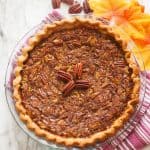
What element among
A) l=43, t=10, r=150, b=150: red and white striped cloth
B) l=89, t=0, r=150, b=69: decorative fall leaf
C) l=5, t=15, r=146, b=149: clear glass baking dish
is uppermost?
l=89, t=0, r=150, b=69: decorative fall leaf

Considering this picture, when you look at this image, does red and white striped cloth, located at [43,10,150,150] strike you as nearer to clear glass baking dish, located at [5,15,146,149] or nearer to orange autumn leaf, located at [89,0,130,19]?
clear glass baking dish, located at [5,15,146,149]

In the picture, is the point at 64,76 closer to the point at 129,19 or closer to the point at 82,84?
the point at 82,84

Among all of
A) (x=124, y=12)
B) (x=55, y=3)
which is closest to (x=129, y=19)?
(x=124, y=12)

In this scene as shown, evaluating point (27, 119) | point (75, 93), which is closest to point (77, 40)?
point (75, 93)

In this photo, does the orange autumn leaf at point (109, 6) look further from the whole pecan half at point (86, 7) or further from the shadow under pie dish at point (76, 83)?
the shadow under pie dish at point (76, 83)

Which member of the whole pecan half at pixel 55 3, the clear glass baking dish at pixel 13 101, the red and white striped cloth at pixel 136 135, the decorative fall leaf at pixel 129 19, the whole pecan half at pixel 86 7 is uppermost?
the whole pecan half at pixel 55 3

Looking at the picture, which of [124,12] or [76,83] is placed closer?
[76,83]

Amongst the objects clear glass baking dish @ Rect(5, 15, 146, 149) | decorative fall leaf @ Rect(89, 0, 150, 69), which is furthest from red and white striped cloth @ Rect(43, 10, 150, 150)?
decorative fall leaf @ Rect(89, 0, 150, 69)

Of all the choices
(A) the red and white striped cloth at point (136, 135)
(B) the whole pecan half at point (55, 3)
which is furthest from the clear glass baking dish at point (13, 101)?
(B) the whole pecan half at point (55, 3)
